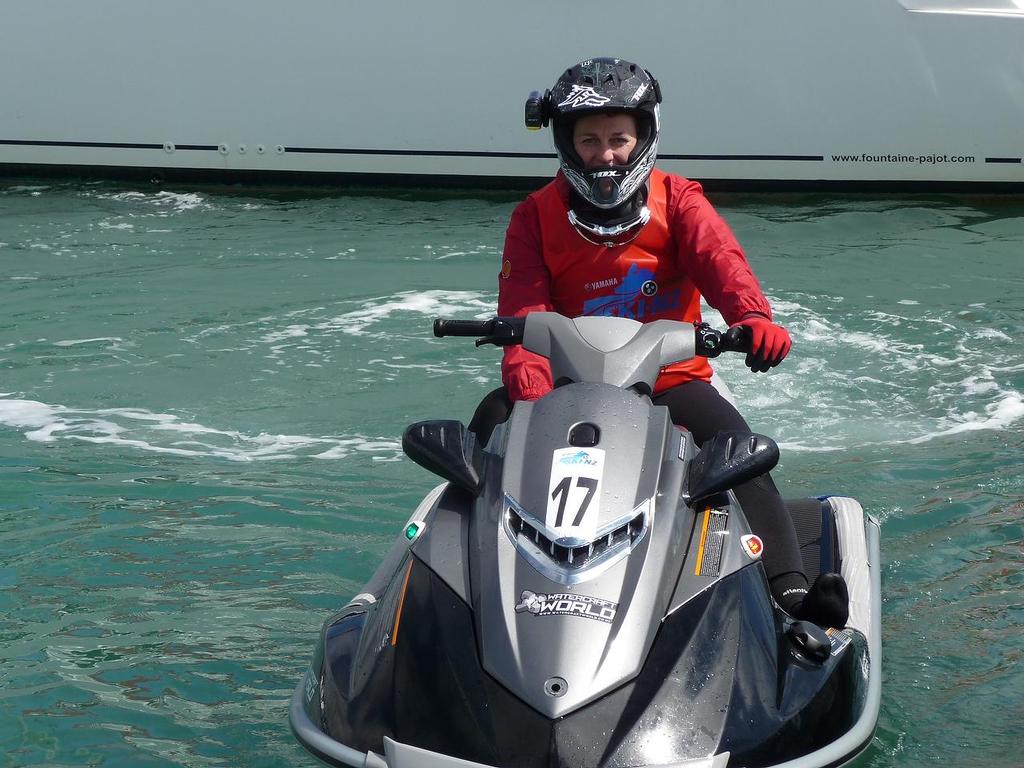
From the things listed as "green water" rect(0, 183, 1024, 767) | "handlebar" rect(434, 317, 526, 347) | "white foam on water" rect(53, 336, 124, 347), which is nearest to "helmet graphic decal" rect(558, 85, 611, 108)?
"handlebar" rect(434, 317, 526, 347)

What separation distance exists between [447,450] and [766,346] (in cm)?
79

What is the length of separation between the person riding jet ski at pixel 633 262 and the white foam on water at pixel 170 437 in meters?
A: 1.82

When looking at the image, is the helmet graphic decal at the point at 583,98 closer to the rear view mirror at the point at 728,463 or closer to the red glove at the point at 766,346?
the red glove at the point at 766,346

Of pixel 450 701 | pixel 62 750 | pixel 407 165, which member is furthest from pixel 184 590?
pixel 407 165

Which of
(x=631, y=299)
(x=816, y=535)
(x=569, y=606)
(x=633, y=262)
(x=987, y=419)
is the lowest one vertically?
(x=987, y=419)

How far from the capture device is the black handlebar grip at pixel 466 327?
2855 millimetres

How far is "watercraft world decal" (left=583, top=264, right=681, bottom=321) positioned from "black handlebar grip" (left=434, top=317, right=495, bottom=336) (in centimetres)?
80

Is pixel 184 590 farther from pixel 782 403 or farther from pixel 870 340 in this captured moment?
pixel 870 340

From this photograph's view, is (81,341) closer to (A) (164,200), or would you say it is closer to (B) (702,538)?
(A) (164,200)

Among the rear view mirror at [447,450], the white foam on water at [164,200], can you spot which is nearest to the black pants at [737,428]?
the rear view mirror at [447,450]

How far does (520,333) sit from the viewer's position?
2.85m

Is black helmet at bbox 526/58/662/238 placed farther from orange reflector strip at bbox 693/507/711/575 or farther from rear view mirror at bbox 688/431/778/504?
orange reflector strip at bbox 693/507/711/575

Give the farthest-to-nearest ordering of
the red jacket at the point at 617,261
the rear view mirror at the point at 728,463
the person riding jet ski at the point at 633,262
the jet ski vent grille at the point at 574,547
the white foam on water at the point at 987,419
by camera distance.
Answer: the white foam on water at the point at 987,419 < the red jacket at the point at 617,261 < the person riding jet ski at the point at 633,262 < the rear view mirror at the point at 728,463 < the jet ski vent grille at the point at 574,547

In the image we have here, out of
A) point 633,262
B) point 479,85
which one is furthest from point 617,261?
point 479,85
